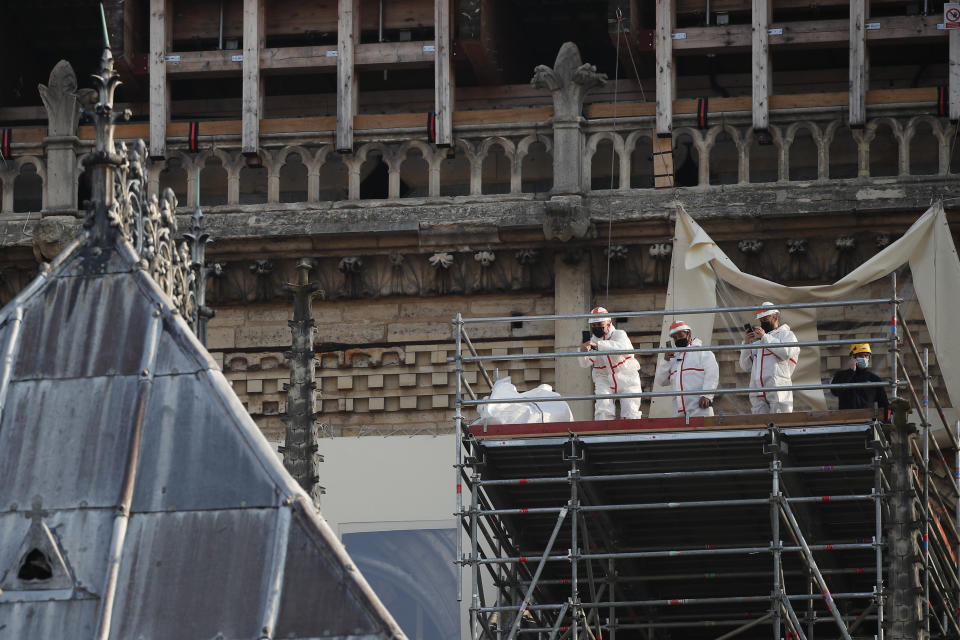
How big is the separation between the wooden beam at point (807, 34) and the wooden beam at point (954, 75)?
0.69 ft

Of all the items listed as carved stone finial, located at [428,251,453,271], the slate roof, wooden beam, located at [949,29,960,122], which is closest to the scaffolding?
wooden beam, located at [949,29,960,122]

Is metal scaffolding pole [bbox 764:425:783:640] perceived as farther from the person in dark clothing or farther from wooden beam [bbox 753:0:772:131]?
wooden beam [bbox 753:0:772:131]

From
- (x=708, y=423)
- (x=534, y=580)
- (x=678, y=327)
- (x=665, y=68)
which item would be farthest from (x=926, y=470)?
(x=665, y=68)

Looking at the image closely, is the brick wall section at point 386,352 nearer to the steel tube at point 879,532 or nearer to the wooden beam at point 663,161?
the wooden beam at point 663,161

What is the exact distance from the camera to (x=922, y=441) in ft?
63.5

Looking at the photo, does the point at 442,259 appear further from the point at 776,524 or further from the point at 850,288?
the point at 776,524

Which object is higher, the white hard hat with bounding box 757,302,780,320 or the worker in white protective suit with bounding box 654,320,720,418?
the white hard hat with bounding box 757,302,780,320

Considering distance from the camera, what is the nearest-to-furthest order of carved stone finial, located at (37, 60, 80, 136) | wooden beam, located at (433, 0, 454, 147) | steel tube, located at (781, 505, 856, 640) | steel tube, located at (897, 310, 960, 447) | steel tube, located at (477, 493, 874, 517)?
steel tube, located at (781, 505, 856, 640), steel tube, located at (477, 493, 874, 517), steel tube, located at (897, 310, 960, 447), wooden beam, located at (433, 0, 454, 147), carved stone finial, located at (37, 60, 80, 136)

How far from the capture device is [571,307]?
24.3m

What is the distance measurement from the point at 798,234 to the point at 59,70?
7.15 m

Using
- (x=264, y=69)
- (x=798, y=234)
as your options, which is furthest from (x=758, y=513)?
(x=264, y=69)

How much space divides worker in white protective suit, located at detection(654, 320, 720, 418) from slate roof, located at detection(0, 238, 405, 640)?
24.0ft

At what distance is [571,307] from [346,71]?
3261 millimetres

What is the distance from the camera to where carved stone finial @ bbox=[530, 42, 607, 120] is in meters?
24.5
